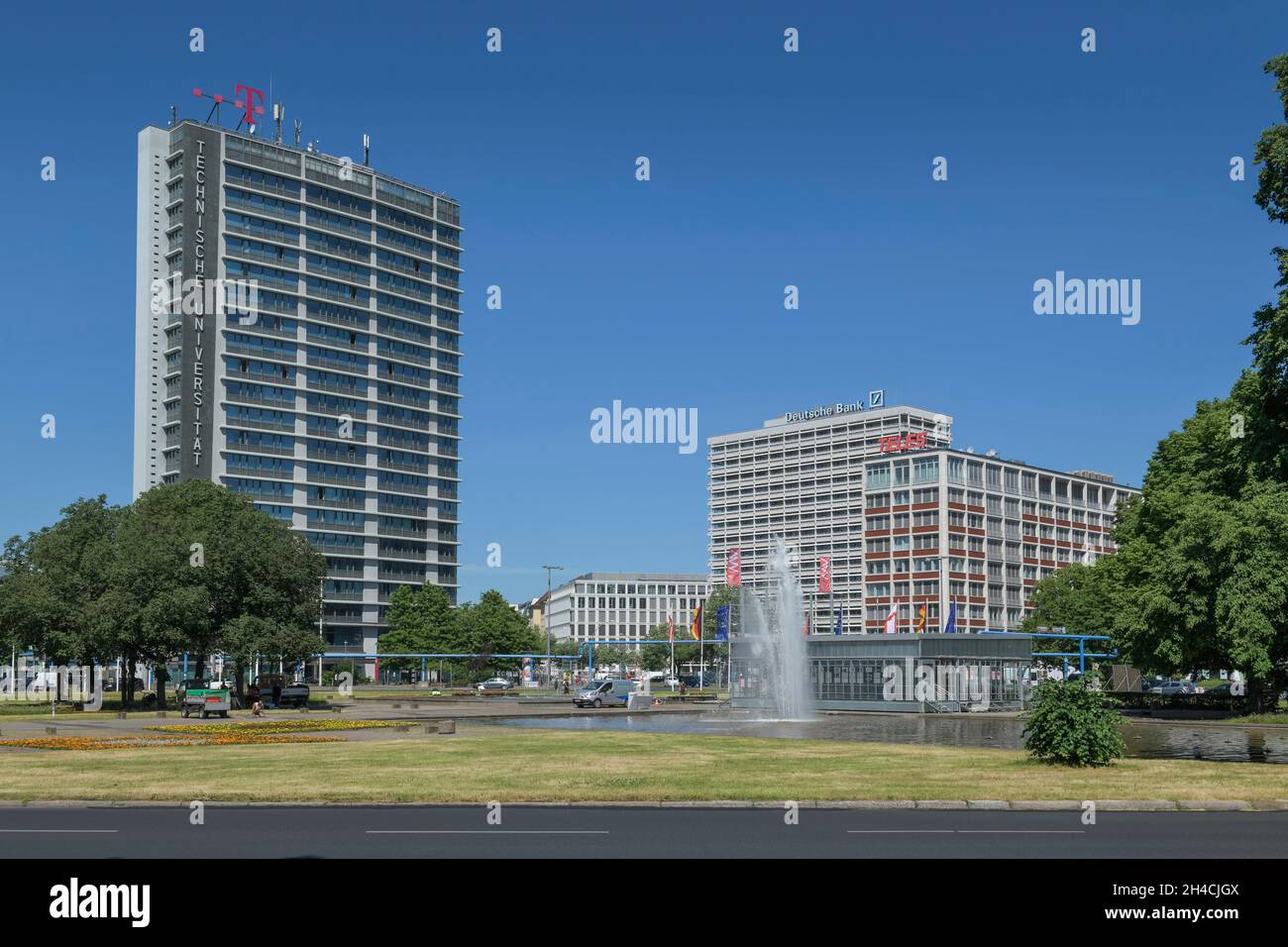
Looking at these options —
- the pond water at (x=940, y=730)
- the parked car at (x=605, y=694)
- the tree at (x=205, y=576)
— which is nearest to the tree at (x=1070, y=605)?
the parked car at (x=605, y=694)

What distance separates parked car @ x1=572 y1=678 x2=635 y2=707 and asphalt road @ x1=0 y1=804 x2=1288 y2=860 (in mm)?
50123

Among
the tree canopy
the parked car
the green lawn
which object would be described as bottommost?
the parked car

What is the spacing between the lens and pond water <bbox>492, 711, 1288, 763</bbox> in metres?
33.3

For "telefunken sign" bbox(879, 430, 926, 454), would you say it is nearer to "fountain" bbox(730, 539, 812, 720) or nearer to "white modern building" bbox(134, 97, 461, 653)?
"white modern building" bbox(134, 97, 461, 653)

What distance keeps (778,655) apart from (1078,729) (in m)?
36.6

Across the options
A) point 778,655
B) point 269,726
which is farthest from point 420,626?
point 269,726

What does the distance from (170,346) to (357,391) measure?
75.4 ft

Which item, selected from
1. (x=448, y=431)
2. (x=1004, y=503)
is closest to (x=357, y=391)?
(x=448, y=431)

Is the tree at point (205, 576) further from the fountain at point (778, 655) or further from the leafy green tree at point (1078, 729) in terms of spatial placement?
the leafy green tree at point (1078, 729)

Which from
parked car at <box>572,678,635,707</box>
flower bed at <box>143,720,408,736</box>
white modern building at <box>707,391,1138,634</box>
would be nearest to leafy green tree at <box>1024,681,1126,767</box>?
flower bed at <box>143,720,408,736</box>

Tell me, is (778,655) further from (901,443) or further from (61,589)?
(901,443)

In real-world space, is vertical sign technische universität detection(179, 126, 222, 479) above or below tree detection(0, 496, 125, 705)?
above

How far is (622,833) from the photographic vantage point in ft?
52.0
